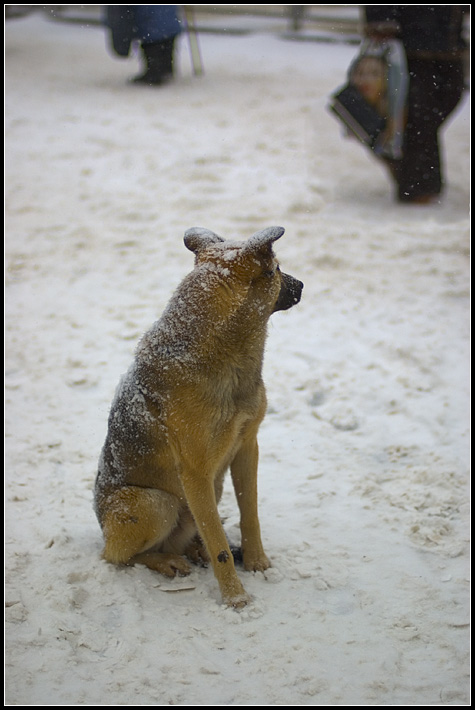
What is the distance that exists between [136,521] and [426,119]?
6.96m

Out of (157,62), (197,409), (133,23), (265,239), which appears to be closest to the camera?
(265,239)

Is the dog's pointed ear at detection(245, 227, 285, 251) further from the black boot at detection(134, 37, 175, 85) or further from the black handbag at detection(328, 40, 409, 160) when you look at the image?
the black boot at detection(134, 37, 175, 85)

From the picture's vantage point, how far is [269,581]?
3521 mm

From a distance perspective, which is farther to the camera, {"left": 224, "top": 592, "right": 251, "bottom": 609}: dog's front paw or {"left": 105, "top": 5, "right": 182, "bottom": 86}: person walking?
{"left": 105, "top": 5, "right": 182, "bottom": 86}: person walking

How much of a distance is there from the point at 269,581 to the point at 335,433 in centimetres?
157

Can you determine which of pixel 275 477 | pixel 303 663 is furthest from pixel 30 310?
pixel 303 663

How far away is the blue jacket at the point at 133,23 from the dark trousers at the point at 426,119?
4.84 meters

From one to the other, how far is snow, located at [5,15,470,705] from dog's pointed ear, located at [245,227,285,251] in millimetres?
1702

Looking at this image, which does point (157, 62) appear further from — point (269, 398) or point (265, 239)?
point (265, 239)

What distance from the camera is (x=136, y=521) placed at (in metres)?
3.29

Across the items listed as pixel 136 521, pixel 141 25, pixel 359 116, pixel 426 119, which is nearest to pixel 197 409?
pixel 136 521

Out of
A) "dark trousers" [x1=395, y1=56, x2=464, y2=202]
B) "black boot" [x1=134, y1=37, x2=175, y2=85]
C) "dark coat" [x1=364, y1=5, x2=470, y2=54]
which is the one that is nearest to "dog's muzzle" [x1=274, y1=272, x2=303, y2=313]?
"dark trousers" [x1=395, y1=56, x2=464, y2=202]

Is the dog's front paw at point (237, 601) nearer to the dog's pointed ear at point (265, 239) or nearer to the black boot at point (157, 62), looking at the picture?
the dog's pointed ear at point (265, 239)

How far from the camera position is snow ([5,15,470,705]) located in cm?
301
